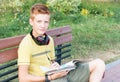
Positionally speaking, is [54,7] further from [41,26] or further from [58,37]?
[41,26]

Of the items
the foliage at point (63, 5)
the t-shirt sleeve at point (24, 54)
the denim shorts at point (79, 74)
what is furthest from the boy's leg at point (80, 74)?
the foliage at point (63, 5)

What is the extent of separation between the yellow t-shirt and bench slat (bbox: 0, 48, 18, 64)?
15.9 inches

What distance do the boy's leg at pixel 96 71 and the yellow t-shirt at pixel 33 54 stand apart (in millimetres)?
498

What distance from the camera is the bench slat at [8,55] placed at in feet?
13.0

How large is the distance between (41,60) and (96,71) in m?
0.64

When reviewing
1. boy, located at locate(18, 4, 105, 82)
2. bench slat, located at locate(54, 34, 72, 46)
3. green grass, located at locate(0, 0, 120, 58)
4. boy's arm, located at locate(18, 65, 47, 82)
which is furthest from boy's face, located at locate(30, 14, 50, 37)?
green grass, located at locate(0, 0, 120, 58)

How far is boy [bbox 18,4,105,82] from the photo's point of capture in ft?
11.8

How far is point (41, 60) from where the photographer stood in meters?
3.85

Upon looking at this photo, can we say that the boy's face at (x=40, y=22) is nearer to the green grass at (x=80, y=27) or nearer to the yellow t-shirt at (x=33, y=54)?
the yellow t-shirt at (x=33, y=54)

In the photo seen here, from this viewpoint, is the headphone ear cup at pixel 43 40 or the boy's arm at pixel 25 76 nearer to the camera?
the boy's arm at pixel 25 76

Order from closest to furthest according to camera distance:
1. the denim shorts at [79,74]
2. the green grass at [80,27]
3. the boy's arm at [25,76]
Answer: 1. the boy's arm at [25,76]
2. the denim shorts at [79,74]
3. the green grass at [80,27]

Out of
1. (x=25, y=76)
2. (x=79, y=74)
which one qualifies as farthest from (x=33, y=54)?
(x=79, y=74)

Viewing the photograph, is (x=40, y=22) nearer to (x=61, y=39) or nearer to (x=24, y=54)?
(x=24, y=54)

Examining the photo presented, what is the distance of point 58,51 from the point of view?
18.0 feet
